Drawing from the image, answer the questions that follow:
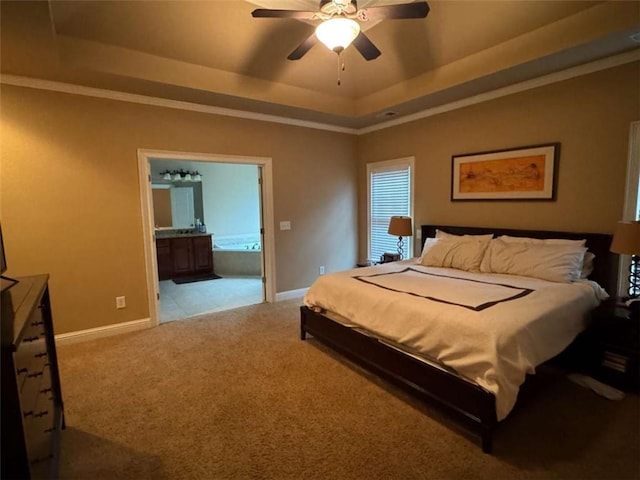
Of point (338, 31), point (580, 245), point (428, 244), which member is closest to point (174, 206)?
point (428, 244)

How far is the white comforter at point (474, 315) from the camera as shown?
1.94m

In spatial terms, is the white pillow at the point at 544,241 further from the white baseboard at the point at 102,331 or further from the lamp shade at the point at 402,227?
the white baseboard at the point at 102,331

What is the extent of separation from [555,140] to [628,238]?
1.29 m

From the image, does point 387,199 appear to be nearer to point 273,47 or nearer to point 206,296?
point 273,47

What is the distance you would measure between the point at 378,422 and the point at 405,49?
11.5ft

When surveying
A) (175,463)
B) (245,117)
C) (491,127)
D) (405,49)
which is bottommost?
(175,463)

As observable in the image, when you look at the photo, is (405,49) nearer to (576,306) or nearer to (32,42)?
(576,306)

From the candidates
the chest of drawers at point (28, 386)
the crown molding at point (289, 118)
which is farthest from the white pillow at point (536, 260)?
A: the chest of drawers at point (28, 386)

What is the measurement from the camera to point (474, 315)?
2.12 meters

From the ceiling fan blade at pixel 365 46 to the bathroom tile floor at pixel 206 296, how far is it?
11.6 feet

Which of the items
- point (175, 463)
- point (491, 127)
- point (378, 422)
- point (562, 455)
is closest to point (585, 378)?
point (562, 455)

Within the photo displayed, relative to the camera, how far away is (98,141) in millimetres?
3520

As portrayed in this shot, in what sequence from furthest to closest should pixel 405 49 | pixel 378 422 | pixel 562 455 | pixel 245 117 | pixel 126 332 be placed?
pixel 245 117
pixel 126 332
pixel 405 49
pixel 378 422
pixel 562 455

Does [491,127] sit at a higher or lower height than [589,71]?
lower
